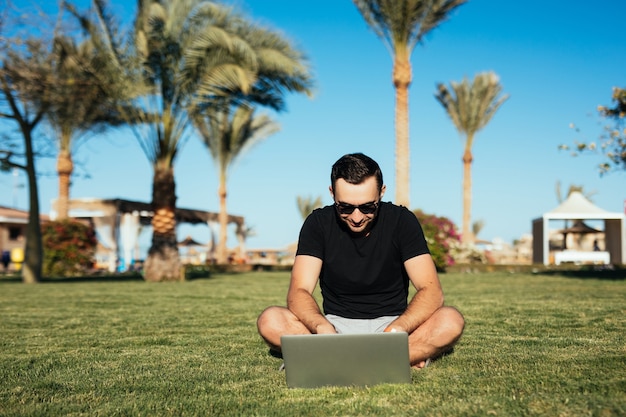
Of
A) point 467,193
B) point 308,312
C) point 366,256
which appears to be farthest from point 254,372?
point 467,193

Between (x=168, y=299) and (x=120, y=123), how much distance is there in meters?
11.0

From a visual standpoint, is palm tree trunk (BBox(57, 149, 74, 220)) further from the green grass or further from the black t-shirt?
the black t-shirt

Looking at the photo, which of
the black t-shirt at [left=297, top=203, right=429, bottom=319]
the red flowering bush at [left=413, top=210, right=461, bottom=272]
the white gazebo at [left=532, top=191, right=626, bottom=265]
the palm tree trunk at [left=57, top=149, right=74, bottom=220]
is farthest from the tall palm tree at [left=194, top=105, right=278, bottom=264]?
the black t-shirt at [left=297, top=203, right=429, bottom=319]

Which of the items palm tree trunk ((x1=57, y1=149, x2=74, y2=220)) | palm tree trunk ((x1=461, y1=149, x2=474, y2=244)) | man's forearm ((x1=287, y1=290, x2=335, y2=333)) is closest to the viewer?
man's forearm ((x1=287, y1=290, x2=335, y2=333))

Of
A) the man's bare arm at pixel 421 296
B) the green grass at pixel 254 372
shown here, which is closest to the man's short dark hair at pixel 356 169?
the man's bare arm at pixel 421 296

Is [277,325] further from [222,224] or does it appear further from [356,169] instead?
[222,224]

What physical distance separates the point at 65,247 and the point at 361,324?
65.4 feet

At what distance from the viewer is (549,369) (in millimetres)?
3646

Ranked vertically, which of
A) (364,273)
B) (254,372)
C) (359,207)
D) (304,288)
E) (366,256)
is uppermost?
(359,207)

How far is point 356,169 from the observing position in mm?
3672

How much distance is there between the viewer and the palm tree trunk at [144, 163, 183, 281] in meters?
17.8

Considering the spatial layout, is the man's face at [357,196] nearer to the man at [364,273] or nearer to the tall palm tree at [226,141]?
the man at [364,273]

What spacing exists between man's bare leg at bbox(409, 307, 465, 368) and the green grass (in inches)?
4.8

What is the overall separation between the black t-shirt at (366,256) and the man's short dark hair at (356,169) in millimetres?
340
